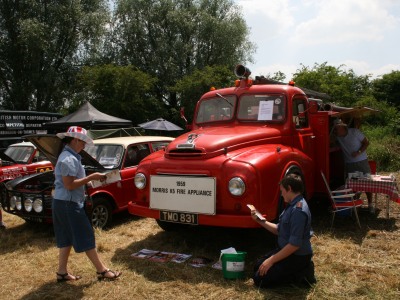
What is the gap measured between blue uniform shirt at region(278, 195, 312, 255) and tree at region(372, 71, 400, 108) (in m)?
28.8

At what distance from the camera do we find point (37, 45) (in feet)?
76.8

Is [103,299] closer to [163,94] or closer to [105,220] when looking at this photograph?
[105,220]

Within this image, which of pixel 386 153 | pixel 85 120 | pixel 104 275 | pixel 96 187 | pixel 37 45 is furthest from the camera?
pixel 37 45

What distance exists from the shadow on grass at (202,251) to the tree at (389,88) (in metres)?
27.3

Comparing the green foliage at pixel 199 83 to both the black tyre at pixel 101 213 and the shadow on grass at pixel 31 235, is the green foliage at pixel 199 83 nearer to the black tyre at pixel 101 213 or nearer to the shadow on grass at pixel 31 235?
the shadow on grass at pixel 31 235

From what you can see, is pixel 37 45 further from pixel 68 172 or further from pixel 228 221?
pixel 228 221

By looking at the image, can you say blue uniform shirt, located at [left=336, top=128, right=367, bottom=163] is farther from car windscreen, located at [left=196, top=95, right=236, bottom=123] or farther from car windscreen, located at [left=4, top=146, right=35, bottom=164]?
car windscreen, located at [left=4, top=146, right=35, bottom=164]

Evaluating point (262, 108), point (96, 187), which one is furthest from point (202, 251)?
point (262, 108)

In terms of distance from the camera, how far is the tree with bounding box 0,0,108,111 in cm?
2411

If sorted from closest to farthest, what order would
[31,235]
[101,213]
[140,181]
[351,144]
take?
[140,181]
[31,235]
[101,213]
[351,144]

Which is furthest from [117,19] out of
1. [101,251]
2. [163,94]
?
[101,251]

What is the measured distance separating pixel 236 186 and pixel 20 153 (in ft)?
24.0

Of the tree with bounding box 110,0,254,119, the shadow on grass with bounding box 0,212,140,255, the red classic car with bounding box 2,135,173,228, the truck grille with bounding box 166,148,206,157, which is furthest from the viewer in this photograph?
the tree with bounding box 110,0,254,119

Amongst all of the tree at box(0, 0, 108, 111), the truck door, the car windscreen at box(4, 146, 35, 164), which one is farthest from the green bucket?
the tree at box(0, 0, 108, 111)
